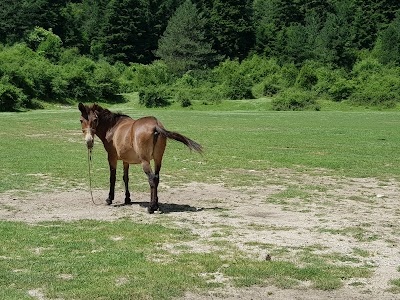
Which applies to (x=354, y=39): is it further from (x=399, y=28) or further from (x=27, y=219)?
(x=27, y=219)

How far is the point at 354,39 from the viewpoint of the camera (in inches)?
3964

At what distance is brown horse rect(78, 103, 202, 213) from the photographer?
1160 cm

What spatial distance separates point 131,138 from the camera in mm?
11906

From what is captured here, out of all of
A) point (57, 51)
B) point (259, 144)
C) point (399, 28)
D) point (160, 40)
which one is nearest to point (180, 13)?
point (160, 40)

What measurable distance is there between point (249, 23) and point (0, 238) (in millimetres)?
99559

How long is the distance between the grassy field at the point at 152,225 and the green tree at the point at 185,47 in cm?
5798

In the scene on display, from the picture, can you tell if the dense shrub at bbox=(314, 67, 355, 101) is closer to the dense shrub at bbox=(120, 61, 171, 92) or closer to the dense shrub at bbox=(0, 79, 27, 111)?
the dense shrub at bbox=(120, 61, 171, 92)

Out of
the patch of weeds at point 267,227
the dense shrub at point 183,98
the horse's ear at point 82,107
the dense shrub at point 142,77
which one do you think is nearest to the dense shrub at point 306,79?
the dense shrub at point 183,98

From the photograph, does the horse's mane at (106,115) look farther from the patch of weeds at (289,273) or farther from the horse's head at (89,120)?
the patch of weeds at (289,273)

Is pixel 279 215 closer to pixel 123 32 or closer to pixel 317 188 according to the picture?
pixel 317 188

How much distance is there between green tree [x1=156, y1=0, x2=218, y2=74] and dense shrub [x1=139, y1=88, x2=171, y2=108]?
2816 centimetres

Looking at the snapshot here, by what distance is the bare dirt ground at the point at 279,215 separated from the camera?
7.25 m

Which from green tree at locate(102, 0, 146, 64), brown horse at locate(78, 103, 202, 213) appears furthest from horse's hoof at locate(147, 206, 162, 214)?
green tree at locate(102, 0, 146, 64)

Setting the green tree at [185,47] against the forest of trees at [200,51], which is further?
the green tree at [185,47]
